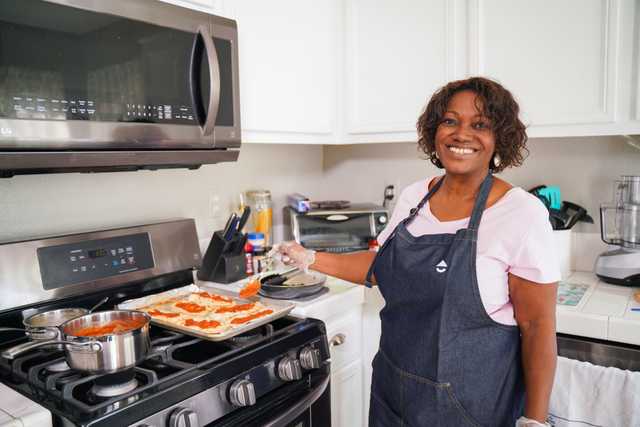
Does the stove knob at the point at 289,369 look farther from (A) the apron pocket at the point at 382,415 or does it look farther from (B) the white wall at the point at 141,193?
(B) the white wall at the point at 141,193

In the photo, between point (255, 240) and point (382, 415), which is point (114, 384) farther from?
point (255, 240)

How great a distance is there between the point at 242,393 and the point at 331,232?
110 cm

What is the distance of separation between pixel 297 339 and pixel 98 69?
83 centimetres

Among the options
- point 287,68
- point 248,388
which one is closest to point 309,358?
point 248,388

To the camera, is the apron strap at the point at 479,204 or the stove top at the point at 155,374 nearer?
the stove top at the point at 155,374

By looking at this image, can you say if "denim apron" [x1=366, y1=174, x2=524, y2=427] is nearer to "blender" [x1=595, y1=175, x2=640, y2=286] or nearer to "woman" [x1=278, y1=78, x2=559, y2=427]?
"woman" [x1=278, y1=78, x2=559, y2=427]

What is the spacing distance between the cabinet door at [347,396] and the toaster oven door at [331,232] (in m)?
0.51

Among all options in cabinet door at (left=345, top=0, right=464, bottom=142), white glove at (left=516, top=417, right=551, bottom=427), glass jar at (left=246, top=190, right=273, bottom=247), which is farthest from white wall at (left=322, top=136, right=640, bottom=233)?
white glove at (left=516, top=417, right=551, bottom=427)

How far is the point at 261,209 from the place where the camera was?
85.7 inches

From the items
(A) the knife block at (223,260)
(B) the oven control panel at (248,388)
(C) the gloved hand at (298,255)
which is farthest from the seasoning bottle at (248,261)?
(B) the oven control panel at (248,388)

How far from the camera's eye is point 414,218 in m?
1.35

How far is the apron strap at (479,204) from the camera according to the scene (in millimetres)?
1181

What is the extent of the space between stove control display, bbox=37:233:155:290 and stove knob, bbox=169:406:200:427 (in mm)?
609

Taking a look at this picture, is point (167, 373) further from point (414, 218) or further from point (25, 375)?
point (414, 218)
